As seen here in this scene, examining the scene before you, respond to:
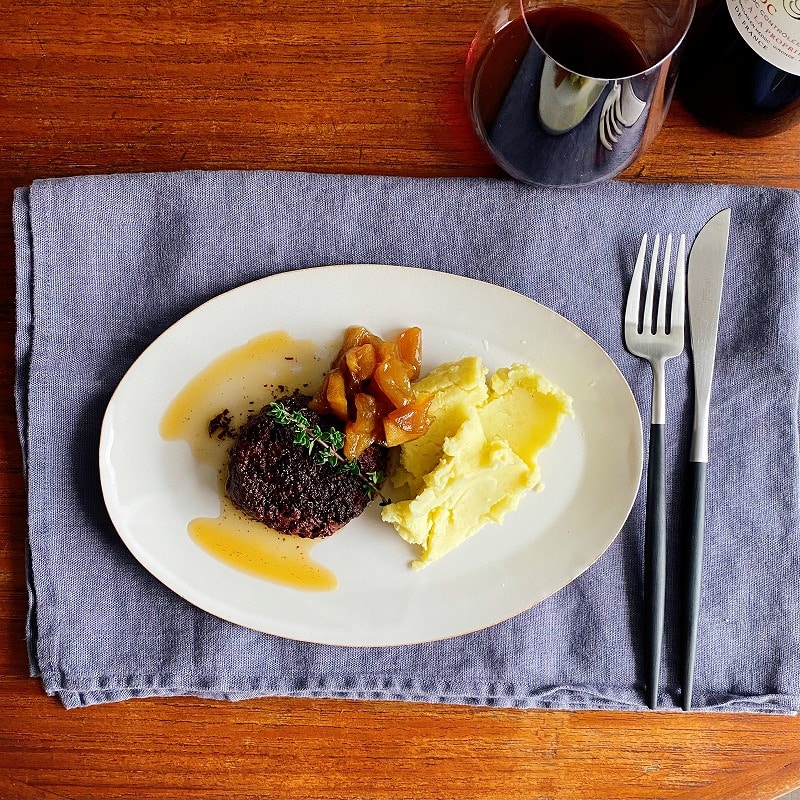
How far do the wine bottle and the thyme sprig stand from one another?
1198mm

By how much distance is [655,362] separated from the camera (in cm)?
196

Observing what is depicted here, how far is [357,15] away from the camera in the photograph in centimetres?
200

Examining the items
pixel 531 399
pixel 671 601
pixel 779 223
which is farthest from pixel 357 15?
pixel 671 601

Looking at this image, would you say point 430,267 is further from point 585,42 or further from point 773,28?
point 773,28

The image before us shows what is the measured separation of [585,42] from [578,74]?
6.1 inches

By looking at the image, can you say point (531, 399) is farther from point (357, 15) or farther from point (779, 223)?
point (357, 15)

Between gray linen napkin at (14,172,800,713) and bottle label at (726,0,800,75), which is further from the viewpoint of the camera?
gray linen napkin at (14,172,800,713)

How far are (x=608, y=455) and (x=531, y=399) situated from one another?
24cm

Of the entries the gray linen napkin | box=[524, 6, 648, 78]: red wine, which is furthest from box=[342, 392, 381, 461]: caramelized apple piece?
box=[524, 6, 648, 78]: red wine

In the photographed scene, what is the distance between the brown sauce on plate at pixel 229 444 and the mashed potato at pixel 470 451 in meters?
0.27

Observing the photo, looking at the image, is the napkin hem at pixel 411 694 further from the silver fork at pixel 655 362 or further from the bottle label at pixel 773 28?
the bottle label at pixel 773 28

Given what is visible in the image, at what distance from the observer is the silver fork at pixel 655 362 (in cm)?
193

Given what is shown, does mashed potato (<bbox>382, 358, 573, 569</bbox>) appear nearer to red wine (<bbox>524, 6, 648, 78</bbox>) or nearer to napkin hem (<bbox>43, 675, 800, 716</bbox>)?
napkin hem (<bbox>43, 675, 800, 716</bbox>)

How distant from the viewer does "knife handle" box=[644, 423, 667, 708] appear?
192 centimetres
